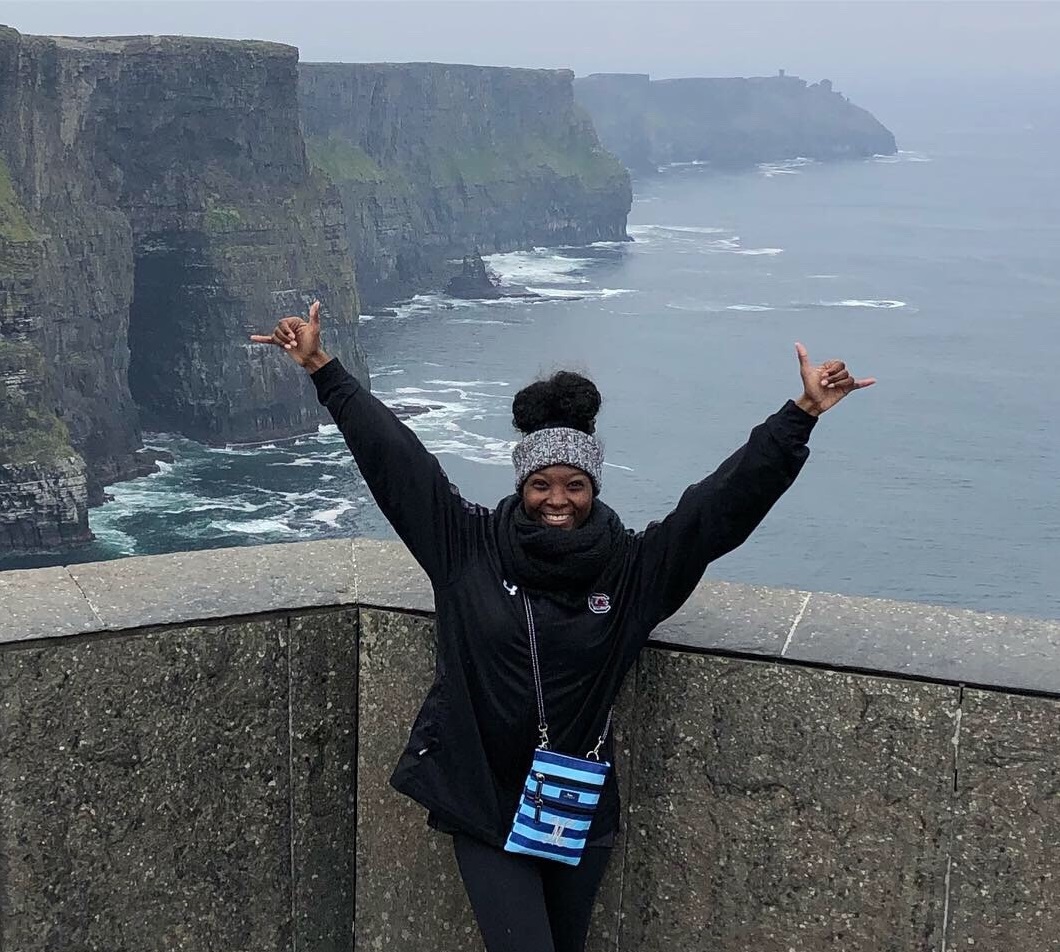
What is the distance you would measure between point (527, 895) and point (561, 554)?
2.16 ft

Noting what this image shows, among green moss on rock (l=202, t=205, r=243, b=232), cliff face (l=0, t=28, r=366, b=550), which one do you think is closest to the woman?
cliff face (l=0, t=28, r=366, b=550)

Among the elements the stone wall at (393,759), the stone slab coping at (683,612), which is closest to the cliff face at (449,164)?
the stone slab coping at (683,612)

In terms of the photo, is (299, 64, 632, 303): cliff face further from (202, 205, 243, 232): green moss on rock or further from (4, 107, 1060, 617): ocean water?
(202, 205, 243, 232): green moss on rock

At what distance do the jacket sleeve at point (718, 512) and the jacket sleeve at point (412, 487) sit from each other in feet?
A: 1.16

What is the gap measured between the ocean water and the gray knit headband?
46.5m

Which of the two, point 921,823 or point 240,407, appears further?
point 240,407

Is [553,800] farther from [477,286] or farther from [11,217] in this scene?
[477,286]

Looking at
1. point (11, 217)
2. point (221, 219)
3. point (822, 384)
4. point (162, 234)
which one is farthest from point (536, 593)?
point (162, 234)

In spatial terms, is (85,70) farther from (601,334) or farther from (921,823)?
(921,823)

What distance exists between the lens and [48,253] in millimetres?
80375

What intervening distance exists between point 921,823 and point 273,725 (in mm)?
1346

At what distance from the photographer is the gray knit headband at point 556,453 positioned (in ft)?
9.76

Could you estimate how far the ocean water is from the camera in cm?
5816

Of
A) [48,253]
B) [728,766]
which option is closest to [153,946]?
[728,766]
